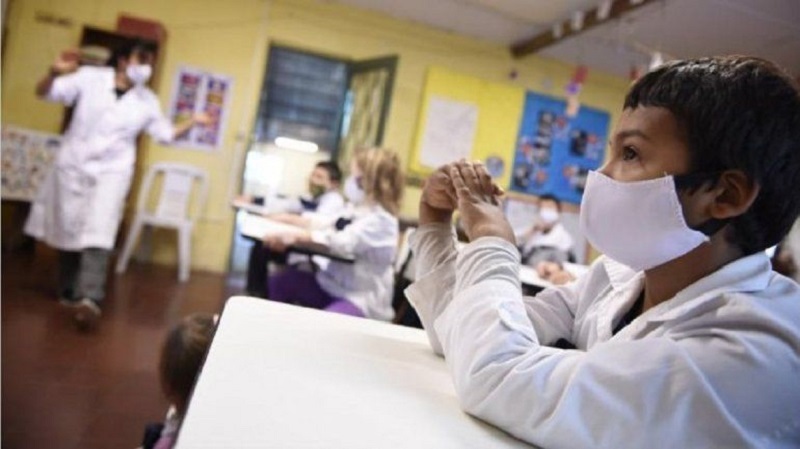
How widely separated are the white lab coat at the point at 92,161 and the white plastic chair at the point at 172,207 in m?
1.19

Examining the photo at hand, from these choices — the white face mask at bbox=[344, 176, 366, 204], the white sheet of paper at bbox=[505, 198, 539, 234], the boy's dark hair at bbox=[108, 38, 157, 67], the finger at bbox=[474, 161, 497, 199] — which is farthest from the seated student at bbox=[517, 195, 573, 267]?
the finger at bbox=[474, 161, 497, 199]

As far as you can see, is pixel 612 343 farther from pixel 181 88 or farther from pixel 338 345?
pixel 181 88

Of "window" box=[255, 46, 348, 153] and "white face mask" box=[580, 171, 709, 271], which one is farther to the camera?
"window" box=[255, 46, 348, 153]

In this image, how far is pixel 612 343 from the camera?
0.62 m

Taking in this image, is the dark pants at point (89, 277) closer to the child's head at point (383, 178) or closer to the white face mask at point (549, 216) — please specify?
the child's head at point (383, 178)

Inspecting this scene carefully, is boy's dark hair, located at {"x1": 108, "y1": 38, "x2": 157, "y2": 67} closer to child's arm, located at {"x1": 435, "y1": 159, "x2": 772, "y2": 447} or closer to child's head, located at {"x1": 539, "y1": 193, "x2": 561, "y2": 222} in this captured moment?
child's head, located at {"x1": 539, "y1": 193, "x2": 561, "y2": 222}

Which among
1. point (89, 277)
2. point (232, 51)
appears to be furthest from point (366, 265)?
point (232, 51)

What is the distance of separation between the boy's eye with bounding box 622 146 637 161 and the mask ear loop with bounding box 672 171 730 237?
0.06 m

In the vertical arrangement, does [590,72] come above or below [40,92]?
above

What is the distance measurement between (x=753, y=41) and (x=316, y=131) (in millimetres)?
3832

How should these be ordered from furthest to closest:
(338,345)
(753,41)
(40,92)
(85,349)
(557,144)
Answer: (557,144), (753,41), (40,92), (85,349), (338,345)

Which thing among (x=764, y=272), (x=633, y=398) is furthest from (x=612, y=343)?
(x=764, y=272)

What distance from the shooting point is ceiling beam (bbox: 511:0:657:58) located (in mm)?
3920

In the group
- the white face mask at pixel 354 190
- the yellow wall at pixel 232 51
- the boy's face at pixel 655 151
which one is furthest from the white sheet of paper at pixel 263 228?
the yellow wall at pixel 232 51
